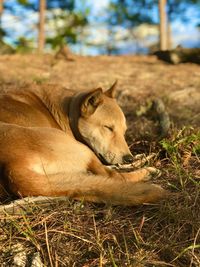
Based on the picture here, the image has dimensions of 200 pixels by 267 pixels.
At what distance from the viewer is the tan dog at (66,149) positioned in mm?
3307

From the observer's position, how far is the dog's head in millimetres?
4831

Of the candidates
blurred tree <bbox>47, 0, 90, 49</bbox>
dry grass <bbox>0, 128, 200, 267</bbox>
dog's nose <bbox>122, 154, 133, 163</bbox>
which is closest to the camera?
dry grass <bbox>0, 128, 200, 267</bbox>

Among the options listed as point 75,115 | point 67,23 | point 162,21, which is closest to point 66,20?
point 67,23

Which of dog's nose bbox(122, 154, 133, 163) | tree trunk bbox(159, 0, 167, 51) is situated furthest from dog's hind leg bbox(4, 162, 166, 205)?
tree trunk bbox(159, 0, 167, 51)

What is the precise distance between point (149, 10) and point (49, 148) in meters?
19.7

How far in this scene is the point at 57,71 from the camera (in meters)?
9.99

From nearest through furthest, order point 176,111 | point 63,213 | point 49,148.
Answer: point 63,213, point 49,148, point 176,111

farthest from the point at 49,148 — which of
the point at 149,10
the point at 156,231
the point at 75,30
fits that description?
the point at 75,30

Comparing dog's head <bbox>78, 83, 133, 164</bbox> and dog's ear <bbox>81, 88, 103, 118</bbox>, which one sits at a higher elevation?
dog's ear <bbox>81, 88, 103, 118</bbox>

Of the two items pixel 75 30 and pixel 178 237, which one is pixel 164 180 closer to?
pixel 178 237

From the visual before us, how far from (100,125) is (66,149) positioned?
112cm

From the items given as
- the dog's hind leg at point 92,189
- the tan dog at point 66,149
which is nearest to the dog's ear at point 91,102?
the tan dog at point 66,149

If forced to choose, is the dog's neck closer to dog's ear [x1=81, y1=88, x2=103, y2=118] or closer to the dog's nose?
dog's ear [x1=81, y1=88, x2=103, y2=118]

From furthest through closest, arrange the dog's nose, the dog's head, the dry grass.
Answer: the dog's head → the dog's nose → the dry grass
